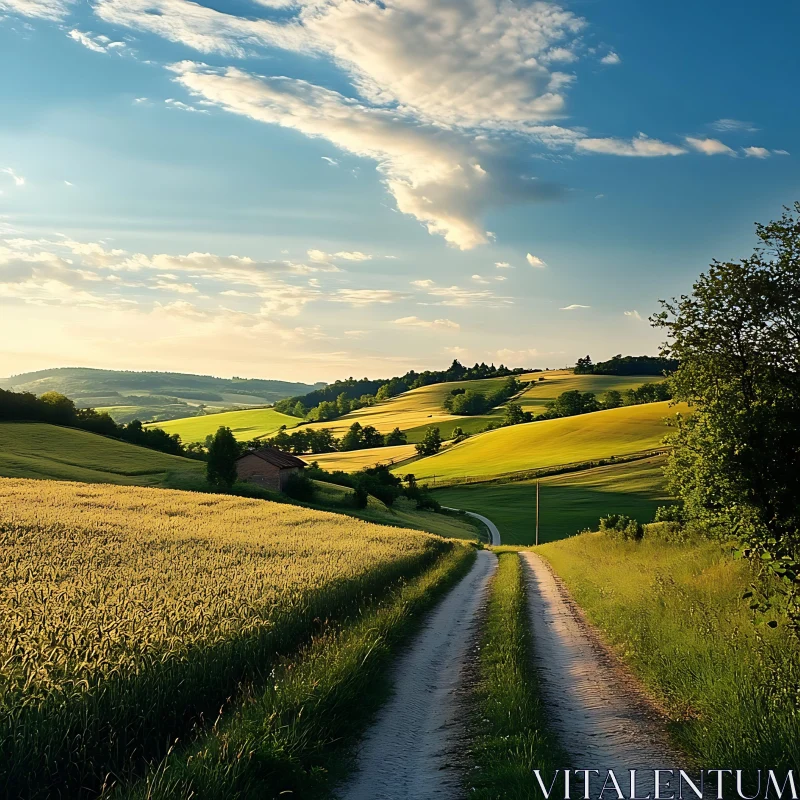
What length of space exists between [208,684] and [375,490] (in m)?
67.9

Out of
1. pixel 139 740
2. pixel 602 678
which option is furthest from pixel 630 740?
pixel 139 740

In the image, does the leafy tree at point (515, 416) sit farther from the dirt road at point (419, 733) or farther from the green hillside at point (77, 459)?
the dirt road at point (419, 733)

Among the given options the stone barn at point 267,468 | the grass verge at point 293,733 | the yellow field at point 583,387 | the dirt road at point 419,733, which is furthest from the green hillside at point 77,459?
the yellow field at point 583,387

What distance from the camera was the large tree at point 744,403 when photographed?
11547 mm

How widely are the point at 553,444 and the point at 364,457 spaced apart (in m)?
36.6

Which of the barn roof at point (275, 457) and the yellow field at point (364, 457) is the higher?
the barn roof at point (275, 457)

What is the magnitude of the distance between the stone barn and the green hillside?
500 cm

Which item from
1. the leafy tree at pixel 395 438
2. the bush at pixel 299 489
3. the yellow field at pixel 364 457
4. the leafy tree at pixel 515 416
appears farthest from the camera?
the leafy tree at pixel 515 416

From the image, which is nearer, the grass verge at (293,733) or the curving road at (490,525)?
the grass verge at (293,733)

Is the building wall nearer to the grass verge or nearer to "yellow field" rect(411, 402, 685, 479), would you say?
"yellow field" rect(411, 402, 685, 479)

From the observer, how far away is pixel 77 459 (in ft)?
215

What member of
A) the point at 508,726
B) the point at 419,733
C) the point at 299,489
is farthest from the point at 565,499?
the point at 508,726

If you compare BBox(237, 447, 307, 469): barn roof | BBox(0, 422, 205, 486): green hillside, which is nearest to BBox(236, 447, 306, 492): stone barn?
BBox(237, 447, 307, 469): barn roof

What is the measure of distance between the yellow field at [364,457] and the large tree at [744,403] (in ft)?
316
